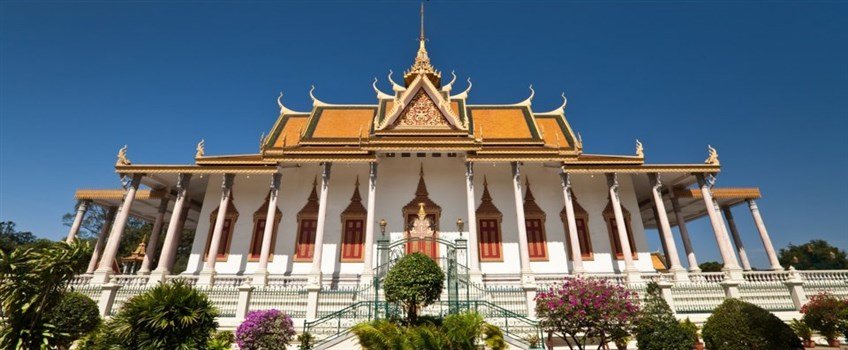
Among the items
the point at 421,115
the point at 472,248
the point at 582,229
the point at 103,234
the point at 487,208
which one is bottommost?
the point at 472,248

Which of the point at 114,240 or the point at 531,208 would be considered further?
the point at 531,208

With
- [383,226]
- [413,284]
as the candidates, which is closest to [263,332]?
[413,284]

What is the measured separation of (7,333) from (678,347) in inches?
495

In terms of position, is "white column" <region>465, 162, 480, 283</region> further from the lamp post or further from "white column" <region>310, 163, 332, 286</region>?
"white column" <region>310, 163, 332, 286</region>

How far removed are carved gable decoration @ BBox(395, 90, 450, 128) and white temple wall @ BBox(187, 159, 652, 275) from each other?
5.63ft

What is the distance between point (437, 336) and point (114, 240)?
1451 centimetres

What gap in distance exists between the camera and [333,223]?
17.3 meters

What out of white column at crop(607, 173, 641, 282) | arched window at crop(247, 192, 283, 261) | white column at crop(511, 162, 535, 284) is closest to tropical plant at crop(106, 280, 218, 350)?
white column at crop(511, 162, 535, 284)

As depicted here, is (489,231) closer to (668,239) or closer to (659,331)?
(668,239)

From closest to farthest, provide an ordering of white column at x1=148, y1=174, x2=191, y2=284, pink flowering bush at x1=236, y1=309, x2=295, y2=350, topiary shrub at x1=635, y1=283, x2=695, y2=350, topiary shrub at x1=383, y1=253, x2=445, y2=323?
topiary shrub at x1=635, y1=283, x2=695, y2=350 < pink flowering bush at x1=236, y1=309, x2=295, y2=350 < topiary shrub at x1=383, y1=253, x2=445, y2=323 < white column at x1=148, y1=174, x2=191, y2=284

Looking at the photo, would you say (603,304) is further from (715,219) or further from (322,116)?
(322,116)

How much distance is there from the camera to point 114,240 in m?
15.1

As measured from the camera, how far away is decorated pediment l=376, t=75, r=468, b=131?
55.7 ft

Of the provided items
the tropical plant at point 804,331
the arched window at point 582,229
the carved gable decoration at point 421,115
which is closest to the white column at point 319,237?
the carved gable decoration at point 421,115
